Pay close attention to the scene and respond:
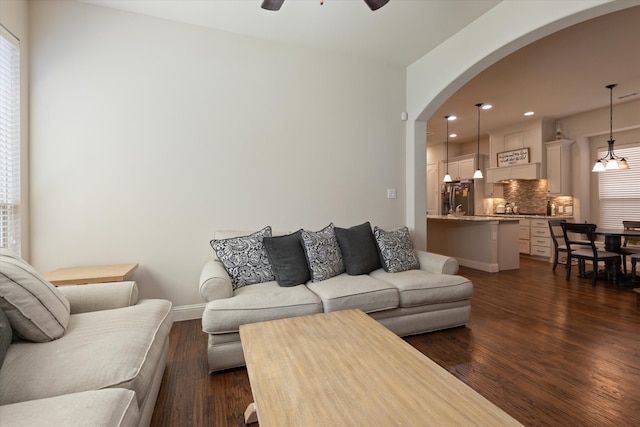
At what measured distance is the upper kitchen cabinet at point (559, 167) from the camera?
239 inches

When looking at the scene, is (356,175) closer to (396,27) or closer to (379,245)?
(379,245)

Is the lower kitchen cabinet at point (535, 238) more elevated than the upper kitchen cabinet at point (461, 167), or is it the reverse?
the upper kitchen cabinet at point (461, 167)

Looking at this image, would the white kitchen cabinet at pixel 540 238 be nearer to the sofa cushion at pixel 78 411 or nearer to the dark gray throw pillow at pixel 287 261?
the dark gray throw pillow at pixel 287 261

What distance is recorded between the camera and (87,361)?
1.23m

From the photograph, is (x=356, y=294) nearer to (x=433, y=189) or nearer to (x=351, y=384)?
(x=351, y=384)

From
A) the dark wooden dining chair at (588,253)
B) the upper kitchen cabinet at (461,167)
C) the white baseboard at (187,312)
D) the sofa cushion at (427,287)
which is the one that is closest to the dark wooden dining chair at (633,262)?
the dark wooden dining chair at (588,253)

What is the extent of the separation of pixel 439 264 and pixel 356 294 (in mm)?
1058

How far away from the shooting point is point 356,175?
3666 millimetres

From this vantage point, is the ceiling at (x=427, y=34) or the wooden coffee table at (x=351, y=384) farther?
the ceiling at (x=427, y=34)

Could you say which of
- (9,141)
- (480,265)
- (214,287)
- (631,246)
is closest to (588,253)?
(631,246)

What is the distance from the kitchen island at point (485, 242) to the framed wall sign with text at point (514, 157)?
7.17 feet

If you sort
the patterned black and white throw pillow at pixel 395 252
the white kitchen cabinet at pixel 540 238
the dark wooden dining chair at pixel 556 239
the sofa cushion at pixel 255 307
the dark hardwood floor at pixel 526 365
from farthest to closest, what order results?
the white kitchen cabinet at pixel 540 238 < the dark wooden dining chair at pixel 556 239 < the patterned black and white throw pillow at pixel 395 252 < the sofa cushion at pixel 255 307 < the dark hardwood floor at pixel 526 365

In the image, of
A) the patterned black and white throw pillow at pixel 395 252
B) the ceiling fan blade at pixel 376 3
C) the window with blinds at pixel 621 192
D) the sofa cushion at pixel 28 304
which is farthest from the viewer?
the window with blinds at pixel 621 192

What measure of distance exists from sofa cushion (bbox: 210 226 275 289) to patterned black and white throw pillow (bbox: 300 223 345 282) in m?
0.38
